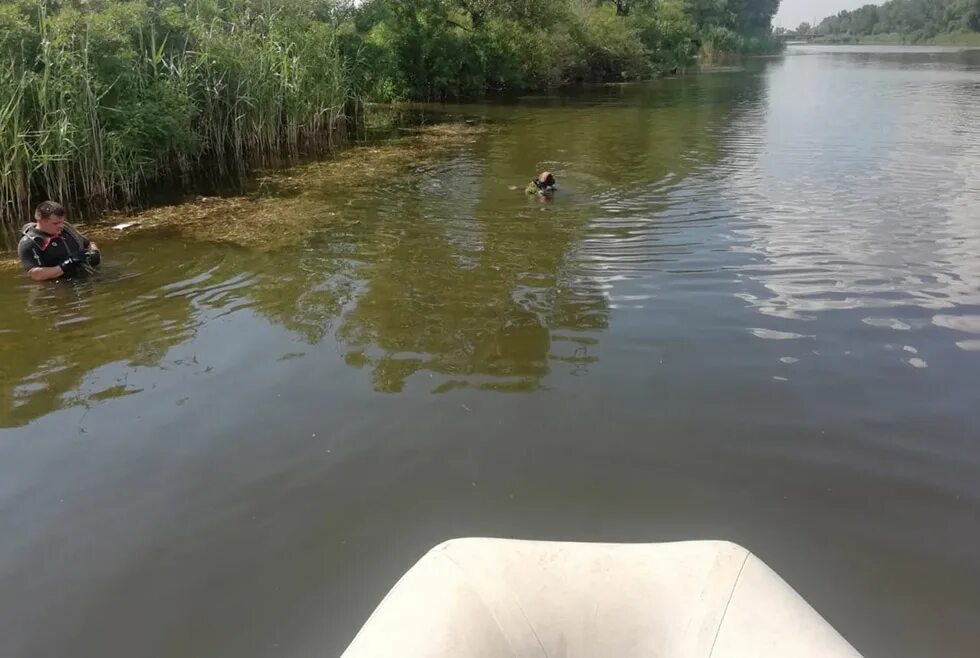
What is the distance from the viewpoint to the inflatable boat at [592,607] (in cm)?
249

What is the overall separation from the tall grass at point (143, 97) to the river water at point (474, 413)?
2.36 metres

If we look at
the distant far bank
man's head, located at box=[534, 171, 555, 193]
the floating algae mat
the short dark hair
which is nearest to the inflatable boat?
the short dark hair

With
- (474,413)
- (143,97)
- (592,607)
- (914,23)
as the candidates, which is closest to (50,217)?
(474,413)

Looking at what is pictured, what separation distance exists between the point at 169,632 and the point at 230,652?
0.37 m

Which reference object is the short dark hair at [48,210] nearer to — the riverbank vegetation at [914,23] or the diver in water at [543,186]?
the diver in water at [543,186]

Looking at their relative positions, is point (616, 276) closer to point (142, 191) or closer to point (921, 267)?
point (921, 267)

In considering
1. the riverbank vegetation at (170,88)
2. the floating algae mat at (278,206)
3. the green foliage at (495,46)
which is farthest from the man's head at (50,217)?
the green foliage at (495,46)

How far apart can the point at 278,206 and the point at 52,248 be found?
175 inches

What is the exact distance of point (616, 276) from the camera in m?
8.44

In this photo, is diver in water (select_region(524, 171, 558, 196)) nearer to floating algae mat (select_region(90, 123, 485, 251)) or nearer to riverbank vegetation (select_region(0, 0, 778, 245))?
floating algae mat (select_region(90, 123, 485, 251))

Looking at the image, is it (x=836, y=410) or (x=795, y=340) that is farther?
(x=795, y=340)

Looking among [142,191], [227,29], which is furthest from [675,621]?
[227,29]

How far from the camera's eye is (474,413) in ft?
18.2

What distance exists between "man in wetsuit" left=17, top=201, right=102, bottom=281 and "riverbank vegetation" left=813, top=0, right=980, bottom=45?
110 m
